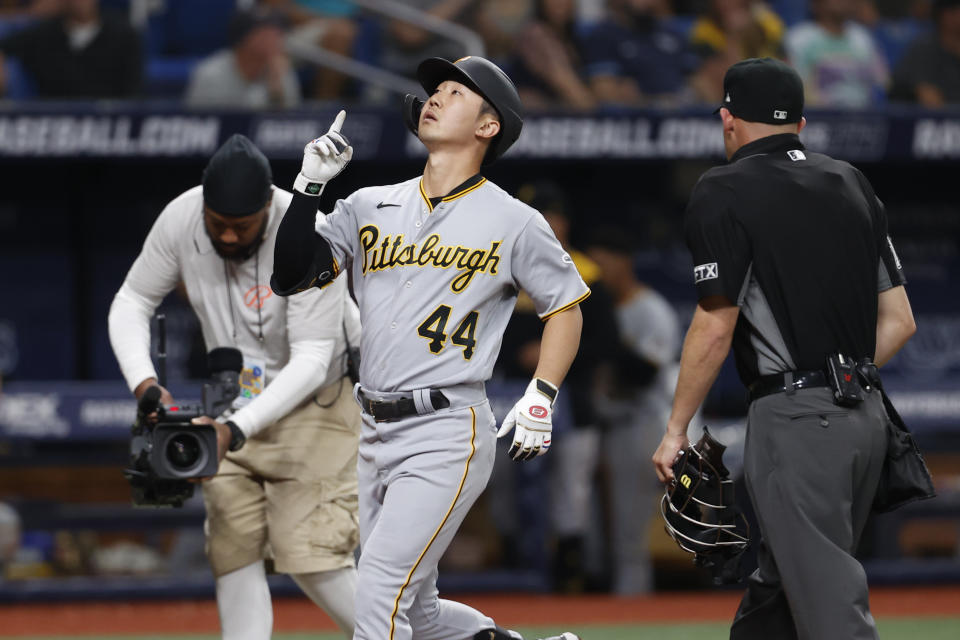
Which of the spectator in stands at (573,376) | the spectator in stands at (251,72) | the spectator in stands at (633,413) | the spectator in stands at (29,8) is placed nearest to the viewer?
the spectator in stands at (573,376)

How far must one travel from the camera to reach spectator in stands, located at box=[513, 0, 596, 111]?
9406 millimetres

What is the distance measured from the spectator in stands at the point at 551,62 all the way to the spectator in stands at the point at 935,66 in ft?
7.46

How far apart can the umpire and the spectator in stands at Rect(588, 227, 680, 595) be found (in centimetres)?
399

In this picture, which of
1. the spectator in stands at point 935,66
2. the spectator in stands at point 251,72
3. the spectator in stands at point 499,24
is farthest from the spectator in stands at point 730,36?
the spectator in stands at point 251,72

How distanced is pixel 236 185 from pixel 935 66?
693 centimetres

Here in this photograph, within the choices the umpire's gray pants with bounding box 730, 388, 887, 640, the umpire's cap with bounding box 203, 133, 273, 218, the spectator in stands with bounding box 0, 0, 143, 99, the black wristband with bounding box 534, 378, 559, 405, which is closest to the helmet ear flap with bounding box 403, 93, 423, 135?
the umpire's cap with bounding box 203, 133, 273, 218

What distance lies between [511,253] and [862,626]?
1394mm

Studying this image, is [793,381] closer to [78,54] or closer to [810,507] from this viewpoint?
[810,507]

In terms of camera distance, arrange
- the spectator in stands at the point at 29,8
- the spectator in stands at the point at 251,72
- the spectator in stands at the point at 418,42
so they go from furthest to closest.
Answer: the spectator in stands at the point at 418,42
the spectator in stands at the point at 29,8
the spectator in stands at the point at 251,72

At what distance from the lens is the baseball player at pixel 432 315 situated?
4.00 m

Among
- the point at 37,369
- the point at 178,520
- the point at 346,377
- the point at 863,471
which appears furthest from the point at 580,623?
the point at 37,369

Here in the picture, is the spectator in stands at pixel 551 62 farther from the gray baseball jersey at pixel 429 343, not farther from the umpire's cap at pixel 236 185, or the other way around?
the gray baseball jersey at pixel 429 343

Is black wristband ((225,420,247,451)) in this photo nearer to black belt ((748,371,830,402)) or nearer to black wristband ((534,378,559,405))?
black wristband ((534,378,559,405))

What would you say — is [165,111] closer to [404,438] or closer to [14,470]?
[14,470]
